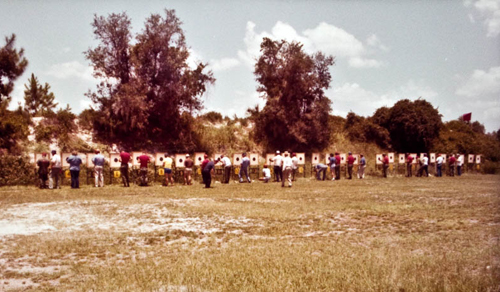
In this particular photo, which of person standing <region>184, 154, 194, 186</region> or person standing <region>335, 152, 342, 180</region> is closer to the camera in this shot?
person standing <region>184, 154, 194, 186</region>

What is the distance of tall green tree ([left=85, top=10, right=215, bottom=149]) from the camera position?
1258 inches

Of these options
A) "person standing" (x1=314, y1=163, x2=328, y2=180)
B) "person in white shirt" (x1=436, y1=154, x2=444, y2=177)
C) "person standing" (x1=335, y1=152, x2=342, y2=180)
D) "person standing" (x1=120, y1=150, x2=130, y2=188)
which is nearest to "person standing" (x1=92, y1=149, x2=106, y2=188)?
"person standing" (x1=120, y1=150, x2=130, y2=188)

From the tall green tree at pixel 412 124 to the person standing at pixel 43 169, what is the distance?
126ft

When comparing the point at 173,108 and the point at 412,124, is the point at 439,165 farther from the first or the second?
the point at 173,108

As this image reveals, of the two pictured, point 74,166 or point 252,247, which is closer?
point 252,247

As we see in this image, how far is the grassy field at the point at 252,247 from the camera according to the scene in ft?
18.3

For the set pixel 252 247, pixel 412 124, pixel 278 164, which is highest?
pixel 412 124

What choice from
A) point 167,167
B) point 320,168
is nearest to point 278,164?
point 320,168

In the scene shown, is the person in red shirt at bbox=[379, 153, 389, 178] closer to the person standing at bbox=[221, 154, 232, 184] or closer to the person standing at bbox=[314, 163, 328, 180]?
the person standing at bbox=[314, 163, 328, 180]

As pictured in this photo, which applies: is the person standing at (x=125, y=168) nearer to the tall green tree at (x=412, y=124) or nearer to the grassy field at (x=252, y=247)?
the grassy field at (x=252, y=247)

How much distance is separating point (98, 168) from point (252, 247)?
17314 millimetres

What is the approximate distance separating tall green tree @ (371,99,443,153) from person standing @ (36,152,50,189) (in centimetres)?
3833

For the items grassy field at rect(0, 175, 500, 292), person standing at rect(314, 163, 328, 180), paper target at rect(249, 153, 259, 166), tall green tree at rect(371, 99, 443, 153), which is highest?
tall green tree at rect(371, 99, 443, 153)

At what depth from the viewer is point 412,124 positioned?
44531 mm
